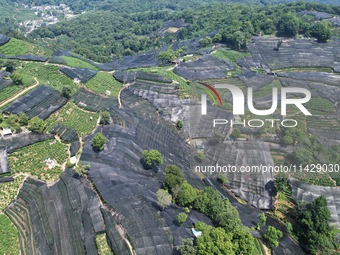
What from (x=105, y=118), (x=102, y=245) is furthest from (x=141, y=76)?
(x=102, y=245)

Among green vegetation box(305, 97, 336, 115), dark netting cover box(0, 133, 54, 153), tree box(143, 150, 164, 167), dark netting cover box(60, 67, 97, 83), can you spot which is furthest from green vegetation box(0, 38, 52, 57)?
green vegetation box(305, 97, 336, 115)

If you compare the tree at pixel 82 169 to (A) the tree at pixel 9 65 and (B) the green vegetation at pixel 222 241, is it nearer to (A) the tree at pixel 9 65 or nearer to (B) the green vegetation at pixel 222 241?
(B) the green vegetation at pixel 222 241

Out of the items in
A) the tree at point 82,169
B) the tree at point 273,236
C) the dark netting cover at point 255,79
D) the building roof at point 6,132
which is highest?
the building roof at point 6,132

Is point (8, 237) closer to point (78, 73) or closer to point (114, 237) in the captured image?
point (114, 237)

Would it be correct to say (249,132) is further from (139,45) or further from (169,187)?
(139,45)

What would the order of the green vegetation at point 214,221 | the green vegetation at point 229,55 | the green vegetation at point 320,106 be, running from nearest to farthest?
the green vegetation at point 214,221 < the green vegetation at point 320,106 < the green vegetation at point 229,55

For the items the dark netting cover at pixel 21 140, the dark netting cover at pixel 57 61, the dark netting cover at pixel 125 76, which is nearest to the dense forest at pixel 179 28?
the dark netting cover at pixel 125 76

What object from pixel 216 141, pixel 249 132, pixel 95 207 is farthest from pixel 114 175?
pixel 249 132
